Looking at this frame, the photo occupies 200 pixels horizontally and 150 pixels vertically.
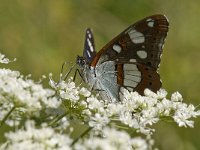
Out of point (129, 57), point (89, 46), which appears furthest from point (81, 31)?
point (129, 57)

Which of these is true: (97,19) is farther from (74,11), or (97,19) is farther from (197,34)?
(197,34)

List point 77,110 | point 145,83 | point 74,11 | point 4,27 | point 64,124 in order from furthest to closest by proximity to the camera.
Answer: point 74,11
point 4,27
point 145,83
point 77,110
point 64,124

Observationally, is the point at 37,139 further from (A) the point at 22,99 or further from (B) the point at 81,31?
(B) the point at 81,31

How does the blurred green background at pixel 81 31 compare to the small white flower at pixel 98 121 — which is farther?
the blurred green background at pixel 81 31

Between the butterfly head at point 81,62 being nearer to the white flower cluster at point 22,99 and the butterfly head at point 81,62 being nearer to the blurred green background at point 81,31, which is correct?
the white flower cluster at point 22,99

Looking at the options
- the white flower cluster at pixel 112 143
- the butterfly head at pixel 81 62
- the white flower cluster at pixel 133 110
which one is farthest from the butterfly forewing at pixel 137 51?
the white flower cluster at pixel 112 143

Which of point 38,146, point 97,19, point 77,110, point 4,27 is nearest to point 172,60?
point 97,19

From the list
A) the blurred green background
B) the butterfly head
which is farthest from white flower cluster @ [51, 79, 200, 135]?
the blurred green background
